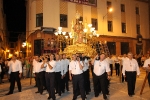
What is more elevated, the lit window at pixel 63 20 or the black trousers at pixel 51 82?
the lit window at pixel 63 20

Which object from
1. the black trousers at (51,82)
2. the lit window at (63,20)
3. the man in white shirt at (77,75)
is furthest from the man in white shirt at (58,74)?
the lit window at (63,20)

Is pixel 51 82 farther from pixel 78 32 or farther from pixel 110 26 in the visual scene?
pixel 110 26

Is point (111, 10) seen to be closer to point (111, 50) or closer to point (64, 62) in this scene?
point (111, 50)

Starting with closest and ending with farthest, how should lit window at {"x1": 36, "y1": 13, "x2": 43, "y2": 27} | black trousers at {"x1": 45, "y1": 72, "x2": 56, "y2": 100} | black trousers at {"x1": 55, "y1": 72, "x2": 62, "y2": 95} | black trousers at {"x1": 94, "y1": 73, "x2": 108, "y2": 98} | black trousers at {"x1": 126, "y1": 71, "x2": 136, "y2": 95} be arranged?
black trousers at {"x1": 45, "y1": 72, "x2": 56, "y2": 100}
black trousers at {"x1": 94, "y1": 73, "x2": 108, "y2": 98}
black trousers at {"x1": 126, "y1": 71, "x2": 136, "y2": 95}
black trousers at {"x1": 55, "y1": 72, "x2": 62, "y2": 95}
lit window at {"x1": 36, "y1": 13, "x2": 43, "y2": 27}

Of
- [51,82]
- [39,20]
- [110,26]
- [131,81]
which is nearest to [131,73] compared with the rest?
[131,81]

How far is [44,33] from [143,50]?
16609mm

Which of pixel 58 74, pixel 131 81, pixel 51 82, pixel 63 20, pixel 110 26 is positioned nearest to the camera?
pixel 51 82

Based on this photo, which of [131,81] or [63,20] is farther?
[63,20]

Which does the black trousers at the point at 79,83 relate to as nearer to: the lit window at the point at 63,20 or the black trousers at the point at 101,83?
the black trousers at the point at 101,83

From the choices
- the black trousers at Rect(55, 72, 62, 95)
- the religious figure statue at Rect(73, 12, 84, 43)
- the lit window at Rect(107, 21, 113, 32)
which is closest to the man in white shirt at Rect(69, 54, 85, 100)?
the black trousers at Rect(55, 72, 62, 95)

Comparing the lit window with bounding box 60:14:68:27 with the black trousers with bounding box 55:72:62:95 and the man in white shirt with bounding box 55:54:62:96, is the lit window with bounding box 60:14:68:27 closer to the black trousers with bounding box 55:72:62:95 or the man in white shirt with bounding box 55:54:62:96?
the man in white shirt with bounding box 55:54:62:96

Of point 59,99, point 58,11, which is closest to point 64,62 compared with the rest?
point 59,99

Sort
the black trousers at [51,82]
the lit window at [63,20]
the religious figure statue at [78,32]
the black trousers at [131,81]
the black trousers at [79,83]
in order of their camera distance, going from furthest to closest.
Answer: the lit window at [63,20] → the religious figure statue at [78,32] → the black trousers at [131,81] → the black trousers at [51,82] → the black trousers at [79,83]

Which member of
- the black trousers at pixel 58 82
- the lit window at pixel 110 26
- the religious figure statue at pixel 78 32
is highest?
the lit window at pixel 110 26
